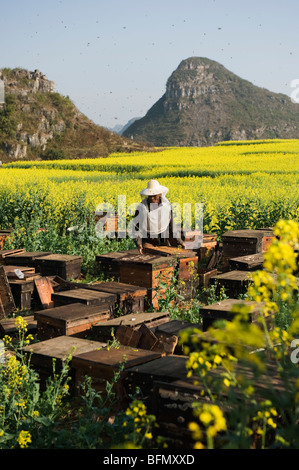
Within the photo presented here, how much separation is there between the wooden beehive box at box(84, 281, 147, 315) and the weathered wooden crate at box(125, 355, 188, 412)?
2.80 metres

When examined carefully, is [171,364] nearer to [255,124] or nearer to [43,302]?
[43,302]

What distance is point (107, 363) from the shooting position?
4824 millimetres

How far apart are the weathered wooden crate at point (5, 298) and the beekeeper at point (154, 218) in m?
2.05

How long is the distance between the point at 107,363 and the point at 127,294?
9.07ft

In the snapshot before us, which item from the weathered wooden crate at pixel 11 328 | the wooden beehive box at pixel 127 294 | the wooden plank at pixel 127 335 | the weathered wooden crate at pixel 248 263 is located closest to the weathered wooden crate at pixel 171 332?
the wooden plank at pixel 127 335

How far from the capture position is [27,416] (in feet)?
15.1

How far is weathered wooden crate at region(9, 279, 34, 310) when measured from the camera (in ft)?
28.1

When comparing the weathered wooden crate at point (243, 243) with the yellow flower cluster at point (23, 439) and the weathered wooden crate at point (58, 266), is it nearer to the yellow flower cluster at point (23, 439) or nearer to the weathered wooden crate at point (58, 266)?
the weathered wooden crate at point (58, 266)

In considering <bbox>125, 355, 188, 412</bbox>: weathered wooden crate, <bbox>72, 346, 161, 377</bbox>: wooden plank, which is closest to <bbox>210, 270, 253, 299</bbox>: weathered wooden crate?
<bbox>72, 346, 161, 377</bbox>: wooden plank

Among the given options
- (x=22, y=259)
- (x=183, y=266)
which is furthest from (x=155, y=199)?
(x=22, y=259)

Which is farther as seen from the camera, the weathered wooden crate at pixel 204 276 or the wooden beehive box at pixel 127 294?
the weathered wooden crate at pixel 204 276

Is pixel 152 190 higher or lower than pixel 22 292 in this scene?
higher

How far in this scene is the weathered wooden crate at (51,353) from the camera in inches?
209

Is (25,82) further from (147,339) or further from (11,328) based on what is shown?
(147,339)
